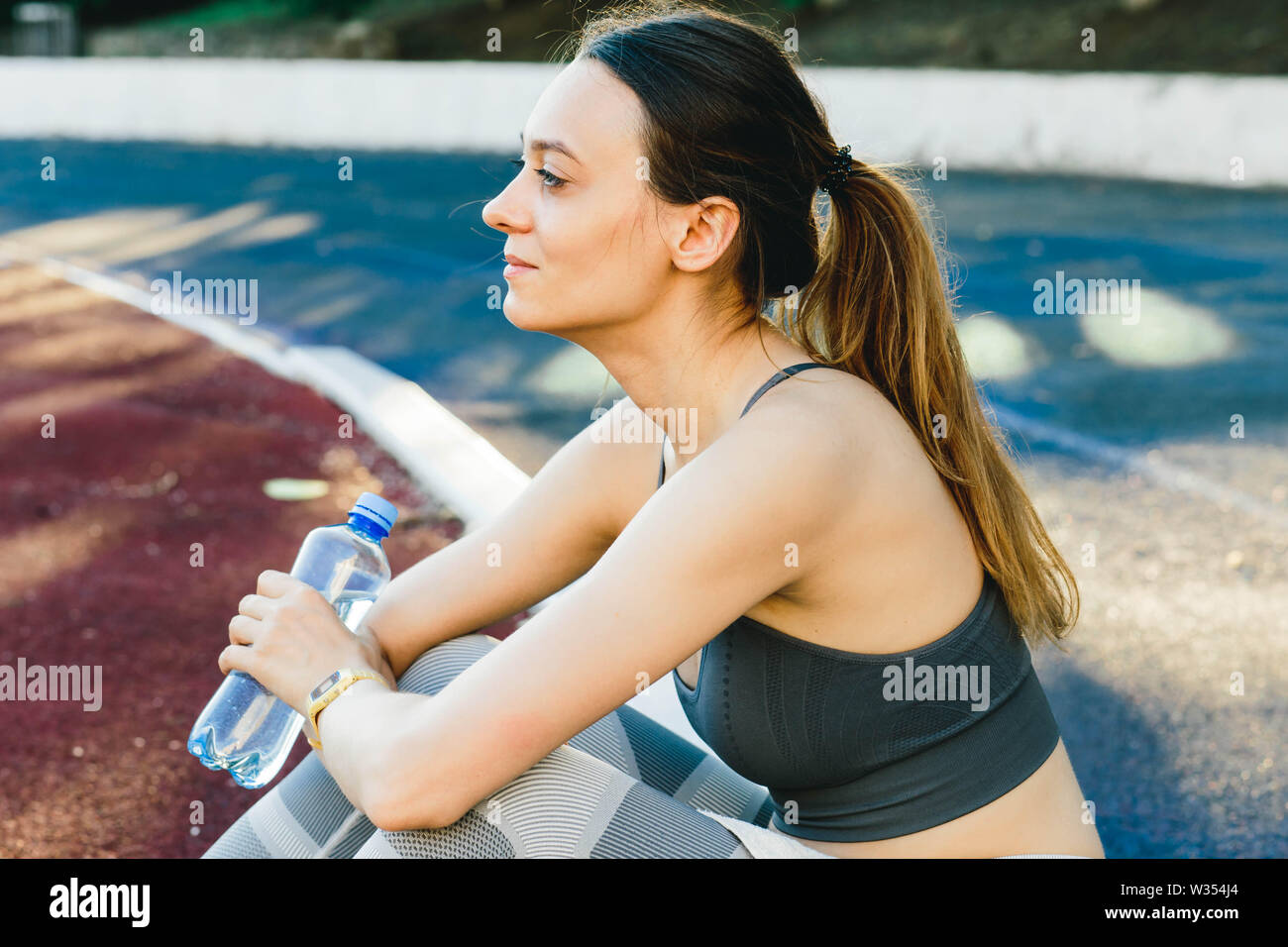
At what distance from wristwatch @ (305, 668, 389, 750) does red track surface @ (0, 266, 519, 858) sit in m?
1.27

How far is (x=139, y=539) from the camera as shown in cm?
514

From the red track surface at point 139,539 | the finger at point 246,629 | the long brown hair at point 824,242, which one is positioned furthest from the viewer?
the red track surface at point 139,539

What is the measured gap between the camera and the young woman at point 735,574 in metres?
1.90

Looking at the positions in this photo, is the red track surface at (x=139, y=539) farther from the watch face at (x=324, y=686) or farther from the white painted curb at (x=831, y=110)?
the white painted curb at (x=831, y=110)

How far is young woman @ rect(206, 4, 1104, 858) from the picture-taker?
1904 mm

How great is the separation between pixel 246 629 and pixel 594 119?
1.03 m

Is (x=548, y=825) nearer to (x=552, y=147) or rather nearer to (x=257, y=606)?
(x=257, y=606)

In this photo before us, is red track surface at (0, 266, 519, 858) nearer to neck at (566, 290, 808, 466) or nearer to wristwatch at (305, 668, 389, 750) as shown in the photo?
wristwatch at (305, 668, 389, 750)

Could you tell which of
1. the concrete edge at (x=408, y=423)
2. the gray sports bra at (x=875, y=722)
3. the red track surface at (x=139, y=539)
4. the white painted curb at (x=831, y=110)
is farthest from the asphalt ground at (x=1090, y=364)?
the gray sports bra at (x=875, y=722)

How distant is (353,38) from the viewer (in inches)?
873

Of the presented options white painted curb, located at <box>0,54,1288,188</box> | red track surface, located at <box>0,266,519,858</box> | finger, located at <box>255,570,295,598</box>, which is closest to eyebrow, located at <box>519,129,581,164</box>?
finger, located at <box>255,570,295,598</box>

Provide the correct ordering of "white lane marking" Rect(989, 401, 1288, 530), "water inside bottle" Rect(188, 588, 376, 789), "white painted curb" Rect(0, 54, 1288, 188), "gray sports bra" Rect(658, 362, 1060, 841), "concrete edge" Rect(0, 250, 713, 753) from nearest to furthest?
1. "gray sports bra" Rect(658, 362, 1060, 841)
2. "water inside bottle" Rect(188, 588, 376, 789)
3. "concrete edge" Rect(0, 250, 713, 753)
4. "white lane marking" Rect(989, 401, 1288, 530)
5. "white painted curb" Rect(0, 54, 1288, 188)
